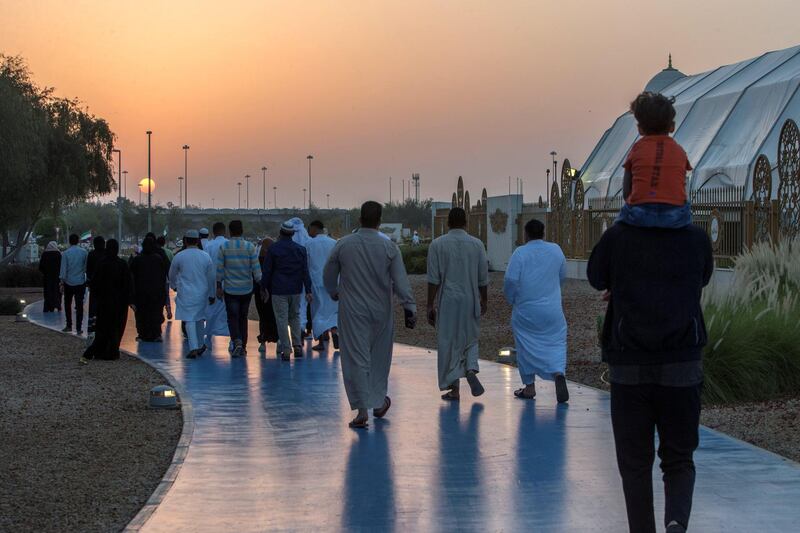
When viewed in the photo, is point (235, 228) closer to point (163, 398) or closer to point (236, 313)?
point (236, 313)

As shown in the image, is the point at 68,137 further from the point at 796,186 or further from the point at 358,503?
the point at 358,503

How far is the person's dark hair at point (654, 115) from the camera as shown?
18.3 feet

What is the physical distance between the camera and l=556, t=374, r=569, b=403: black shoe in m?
11.3

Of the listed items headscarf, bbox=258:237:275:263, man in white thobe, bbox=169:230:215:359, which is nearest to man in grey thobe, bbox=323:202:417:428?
man in white thobe, bbox=169:230:215:359

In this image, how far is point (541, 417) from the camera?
10.5m

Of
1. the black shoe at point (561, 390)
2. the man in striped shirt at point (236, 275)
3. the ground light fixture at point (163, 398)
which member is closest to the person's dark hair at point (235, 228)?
the man in striped shirt at point (236, 275)

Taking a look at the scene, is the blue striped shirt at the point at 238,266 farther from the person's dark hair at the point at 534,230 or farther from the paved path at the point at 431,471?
the person's dark hair at the point at 534,230

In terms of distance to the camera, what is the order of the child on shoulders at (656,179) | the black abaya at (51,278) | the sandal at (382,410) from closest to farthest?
the child on shoulders at (656,179) < the sandal at (382,410) < the black abaya at (51,278)

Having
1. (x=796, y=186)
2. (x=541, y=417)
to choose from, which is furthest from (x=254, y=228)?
(x=541, y=417)

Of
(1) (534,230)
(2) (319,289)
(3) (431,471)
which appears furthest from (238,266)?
(3) (431,471)

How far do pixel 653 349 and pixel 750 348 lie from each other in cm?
721

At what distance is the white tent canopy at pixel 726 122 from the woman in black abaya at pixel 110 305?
29.9m

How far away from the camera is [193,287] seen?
1664 cm

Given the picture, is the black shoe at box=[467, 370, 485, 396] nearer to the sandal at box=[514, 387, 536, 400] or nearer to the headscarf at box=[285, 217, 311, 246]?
the sandal at box=[514, 387, 536, 400]
